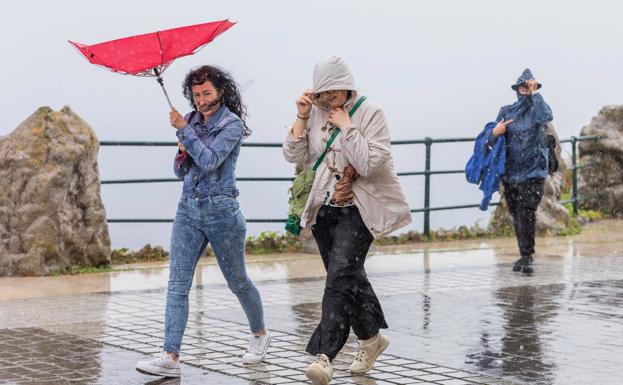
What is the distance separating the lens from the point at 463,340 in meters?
10.0

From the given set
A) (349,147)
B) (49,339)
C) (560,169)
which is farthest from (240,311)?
(560,169)

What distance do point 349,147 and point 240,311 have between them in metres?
3.79

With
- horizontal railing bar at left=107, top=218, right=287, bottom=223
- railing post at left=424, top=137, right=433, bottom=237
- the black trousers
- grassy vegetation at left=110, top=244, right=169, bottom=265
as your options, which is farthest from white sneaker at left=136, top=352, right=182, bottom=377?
railing post at left=424, top=137, right=433, bottom=237

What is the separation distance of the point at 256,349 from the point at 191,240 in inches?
37.0

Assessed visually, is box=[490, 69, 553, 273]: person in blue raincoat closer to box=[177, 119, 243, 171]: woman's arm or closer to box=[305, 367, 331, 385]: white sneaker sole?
box=[177, 119, 243, 171]: woman's arm

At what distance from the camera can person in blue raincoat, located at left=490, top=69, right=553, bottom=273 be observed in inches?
551

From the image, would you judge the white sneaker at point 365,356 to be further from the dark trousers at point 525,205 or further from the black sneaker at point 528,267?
the black sneaker at point 528,267

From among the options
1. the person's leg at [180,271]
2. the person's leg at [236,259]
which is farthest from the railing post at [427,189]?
the person's leg at [180,271]

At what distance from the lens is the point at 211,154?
27.8 ft

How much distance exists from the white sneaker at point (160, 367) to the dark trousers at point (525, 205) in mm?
6521

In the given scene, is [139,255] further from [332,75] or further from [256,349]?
[332,75]

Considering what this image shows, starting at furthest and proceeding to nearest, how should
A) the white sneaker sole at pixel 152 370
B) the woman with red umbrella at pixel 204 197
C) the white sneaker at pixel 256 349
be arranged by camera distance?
1. the white sneaker at pixel 256 349
2. the woman with red umbrella at pixel 204 197
3. the white sneaker sole at pixel 152 370

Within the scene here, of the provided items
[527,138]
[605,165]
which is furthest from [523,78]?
[605,165]

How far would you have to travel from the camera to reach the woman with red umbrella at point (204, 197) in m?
8.52
